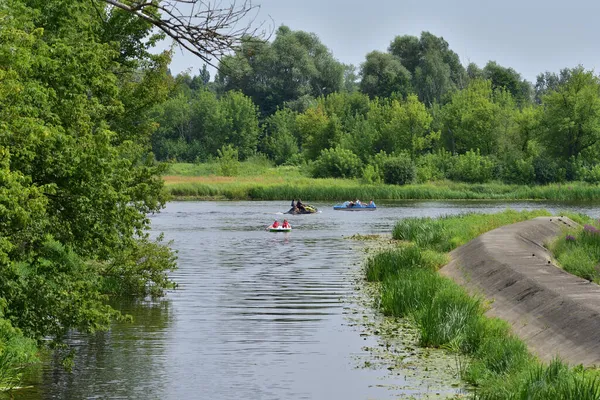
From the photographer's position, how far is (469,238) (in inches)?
1670

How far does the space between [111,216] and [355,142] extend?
118882 millimetres

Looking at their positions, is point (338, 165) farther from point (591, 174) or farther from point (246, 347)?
point (246, 347)

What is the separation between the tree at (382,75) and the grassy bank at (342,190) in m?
44.6

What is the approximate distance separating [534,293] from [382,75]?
490 feet

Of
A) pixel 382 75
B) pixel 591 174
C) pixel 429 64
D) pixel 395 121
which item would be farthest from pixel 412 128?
pixel 429 64

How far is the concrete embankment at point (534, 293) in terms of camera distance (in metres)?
19.2

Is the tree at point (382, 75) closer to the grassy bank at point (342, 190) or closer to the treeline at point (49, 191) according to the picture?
the grassy bank at point (342, 190)

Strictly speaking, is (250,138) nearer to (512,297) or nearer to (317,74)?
(317,74)

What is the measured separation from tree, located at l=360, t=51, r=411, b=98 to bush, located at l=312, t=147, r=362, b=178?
3682 centimetres

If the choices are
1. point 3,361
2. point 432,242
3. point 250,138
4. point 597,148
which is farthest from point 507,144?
point 3,361

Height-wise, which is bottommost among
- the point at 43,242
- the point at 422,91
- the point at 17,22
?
the point at 43,242

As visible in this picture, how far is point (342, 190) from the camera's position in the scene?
110188mm

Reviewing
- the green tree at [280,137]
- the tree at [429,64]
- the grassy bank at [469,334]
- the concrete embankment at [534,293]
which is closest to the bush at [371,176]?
the green tree at [280,137]

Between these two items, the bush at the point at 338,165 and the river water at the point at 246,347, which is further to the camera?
the bush at the point at 338,165
